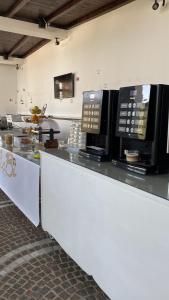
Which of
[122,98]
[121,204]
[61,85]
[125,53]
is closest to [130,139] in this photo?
[122,98]

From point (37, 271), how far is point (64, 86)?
391 cm

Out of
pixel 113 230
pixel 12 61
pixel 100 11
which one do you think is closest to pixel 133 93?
pixel 113 230

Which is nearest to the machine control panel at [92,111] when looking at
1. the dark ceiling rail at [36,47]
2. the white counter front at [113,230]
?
the white counter front at [113,230]

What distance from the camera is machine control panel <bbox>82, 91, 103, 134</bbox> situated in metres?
1.79

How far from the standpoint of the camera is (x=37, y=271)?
1.93 m

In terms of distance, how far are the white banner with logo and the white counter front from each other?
0.45 m

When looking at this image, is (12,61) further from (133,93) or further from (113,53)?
(133,93)

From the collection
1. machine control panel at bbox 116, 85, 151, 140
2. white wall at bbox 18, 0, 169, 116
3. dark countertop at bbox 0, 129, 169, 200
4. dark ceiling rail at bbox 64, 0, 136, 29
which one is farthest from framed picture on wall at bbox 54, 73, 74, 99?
machine control panel at bbox 116, 85, 151, 140

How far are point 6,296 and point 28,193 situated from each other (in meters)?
1.09

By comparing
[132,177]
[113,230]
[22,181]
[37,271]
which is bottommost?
[37,271]

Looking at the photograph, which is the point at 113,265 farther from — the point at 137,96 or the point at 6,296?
the point at 137,96

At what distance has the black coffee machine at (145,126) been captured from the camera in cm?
142

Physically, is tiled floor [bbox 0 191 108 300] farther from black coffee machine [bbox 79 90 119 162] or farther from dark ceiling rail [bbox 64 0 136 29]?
dark ceiling rail [bbox 64 0 136 29]

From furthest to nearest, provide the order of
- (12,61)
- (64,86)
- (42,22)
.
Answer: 1. (12,61)
2. (64,86)
3. (42,22)
